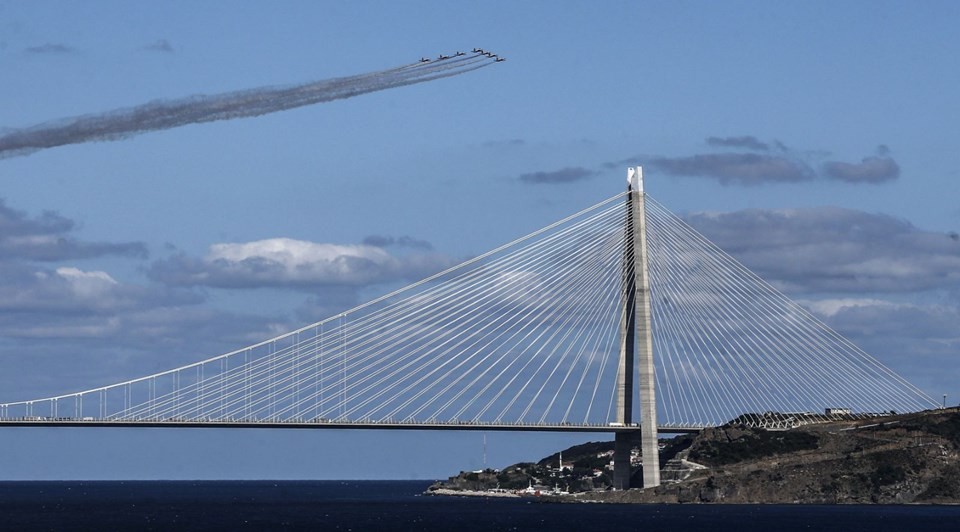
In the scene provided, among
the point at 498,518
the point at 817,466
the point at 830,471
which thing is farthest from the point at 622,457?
the point at 830,471

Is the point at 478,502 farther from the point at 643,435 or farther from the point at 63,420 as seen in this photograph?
the point at 63,420

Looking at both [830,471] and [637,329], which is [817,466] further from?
[637,329]

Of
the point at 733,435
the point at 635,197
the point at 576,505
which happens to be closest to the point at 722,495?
the point at 733,435

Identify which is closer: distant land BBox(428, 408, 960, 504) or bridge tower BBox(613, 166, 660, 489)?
bridge tower BBox(613, 166, 660, 489)

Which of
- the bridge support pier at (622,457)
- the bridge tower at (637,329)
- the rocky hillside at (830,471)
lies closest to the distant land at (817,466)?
the rocky hillside at (830,471)

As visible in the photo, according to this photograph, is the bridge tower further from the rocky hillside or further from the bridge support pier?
the rocky hillside

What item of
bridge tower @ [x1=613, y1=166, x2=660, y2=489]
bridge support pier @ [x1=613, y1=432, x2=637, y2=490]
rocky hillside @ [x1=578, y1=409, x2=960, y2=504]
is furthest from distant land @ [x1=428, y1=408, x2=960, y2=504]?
bridge tower @ [x1=613, y1=166, x2=660, y2=489]
